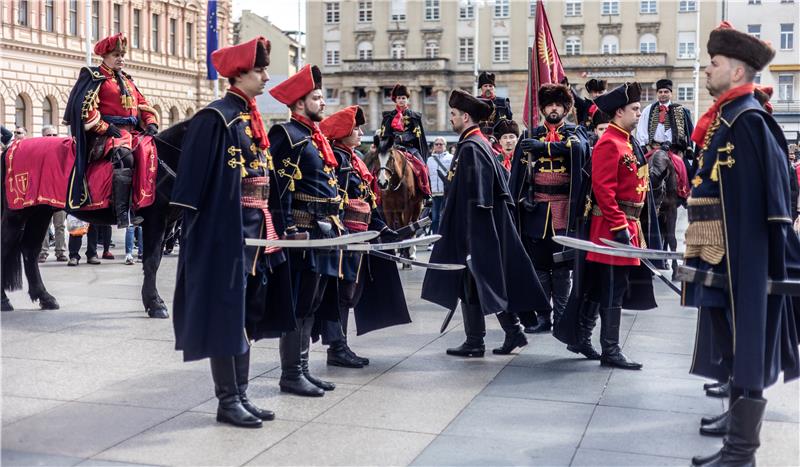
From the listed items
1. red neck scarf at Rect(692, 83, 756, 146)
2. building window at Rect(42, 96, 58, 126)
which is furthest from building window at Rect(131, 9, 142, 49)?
Result: red neck scarf at Rect(692, 83, 756, 146)

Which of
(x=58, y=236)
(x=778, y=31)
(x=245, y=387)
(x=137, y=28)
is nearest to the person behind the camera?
(x=245, y=387)

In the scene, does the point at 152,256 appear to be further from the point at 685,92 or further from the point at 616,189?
the point at 685,92

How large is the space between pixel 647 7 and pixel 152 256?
76.2 metres

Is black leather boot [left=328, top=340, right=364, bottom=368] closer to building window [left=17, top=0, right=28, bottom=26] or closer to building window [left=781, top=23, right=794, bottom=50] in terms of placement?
building window [left=17, top=0, right=28, bottom=26]

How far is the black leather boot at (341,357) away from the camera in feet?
25.9

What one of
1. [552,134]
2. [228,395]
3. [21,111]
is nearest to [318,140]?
[228,395]

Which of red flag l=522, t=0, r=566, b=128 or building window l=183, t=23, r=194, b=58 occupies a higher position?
building window l=183, t=23, r=194, b=58

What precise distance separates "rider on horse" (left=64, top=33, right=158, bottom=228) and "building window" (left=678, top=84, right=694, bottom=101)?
74613 mm

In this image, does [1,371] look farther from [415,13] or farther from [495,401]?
[415,13]

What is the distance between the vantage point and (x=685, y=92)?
3179 inches

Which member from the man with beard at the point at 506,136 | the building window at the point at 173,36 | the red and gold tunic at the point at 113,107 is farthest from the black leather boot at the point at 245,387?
the building window at the point at 173,36

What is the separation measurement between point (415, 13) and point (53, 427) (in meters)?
83.1

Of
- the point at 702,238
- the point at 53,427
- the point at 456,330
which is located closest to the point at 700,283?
the point at 702,238

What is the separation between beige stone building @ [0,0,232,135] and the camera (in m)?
41.5
